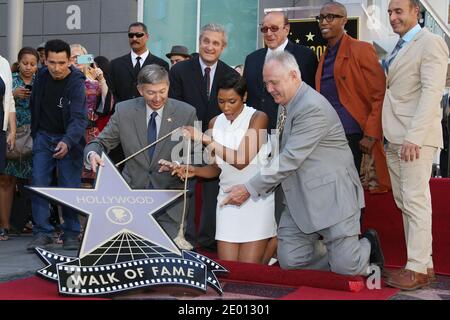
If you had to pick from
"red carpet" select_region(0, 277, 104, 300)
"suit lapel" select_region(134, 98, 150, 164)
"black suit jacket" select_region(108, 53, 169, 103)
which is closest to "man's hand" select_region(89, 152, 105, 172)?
"suit lapel" select_region(134, 98, 150, 164)

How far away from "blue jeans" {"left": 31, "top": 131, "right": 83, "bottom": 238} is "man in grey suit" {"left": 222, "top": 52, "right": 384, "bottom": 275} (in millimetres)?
1916

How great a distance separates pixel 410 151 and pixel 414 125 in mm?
163

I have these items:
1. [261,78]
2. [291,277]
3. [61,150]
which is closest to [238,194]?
[291,277]

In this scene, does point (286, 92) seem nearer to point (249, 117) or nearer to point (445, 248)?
point (249, 117)

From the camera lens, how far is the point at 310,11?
8.02 metres

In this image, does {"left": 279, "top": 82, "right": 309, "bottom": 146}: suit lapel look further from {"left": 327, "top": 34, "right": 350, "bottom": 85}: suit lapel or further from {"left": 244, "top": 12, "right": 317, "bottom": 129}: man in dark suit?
Result: {"left": 244, "top": 12, "right": 317, "bottom": 129}: man in dark suit

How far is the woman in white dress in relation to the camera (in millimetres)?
4730

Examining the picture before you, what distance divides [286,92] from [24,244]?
10.1ft

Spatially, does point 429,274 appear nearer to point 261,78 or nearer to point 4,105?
point 261,78

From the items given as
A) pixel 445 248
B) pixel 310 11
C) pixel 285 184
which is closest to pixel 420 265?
pixel 445 248

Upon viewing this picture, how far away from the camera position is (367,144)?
4.69 metres

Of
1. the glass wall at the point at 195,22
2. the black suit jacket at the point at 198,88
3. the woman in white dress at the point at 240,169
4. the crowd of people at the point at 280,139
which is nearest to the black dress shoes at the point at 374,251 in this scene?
the crowd of people at the point at 280,139

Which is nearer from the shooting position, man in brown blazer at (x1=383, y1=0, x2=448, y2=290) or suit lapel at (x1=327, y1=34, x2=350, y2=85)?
man in brown blazer at (x1=383, y1=0, x2=448, y2=290)
